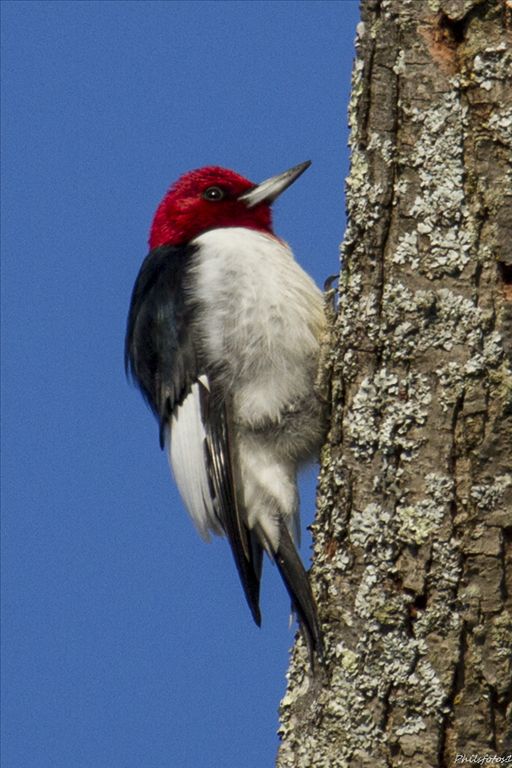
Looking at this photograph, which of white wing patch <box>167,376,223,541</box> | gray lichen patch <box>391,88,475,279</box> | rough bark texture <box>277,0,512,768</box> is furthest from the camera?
white wing patch <box>167,376,223,541</box>

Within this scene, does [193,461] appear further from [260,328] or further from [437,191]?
[437,191]

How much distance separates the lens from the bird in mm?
3578

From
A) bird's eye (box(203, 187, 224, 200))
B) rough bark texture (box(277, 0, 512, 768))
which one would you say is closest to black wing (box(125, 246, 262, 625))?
bird's eye (box(203, 187, 224, 200))

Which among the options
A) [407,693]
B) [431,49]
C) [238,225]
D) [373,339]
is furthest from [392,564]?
[238,225]

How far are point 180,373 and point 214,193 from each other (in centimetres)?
112

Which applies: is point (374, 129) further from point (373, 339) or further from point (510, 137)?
point (373, 339)

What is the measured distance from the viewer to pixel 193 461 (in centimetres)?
384

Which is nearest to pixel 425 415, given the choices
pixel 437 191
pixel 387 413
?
pixel 387 413

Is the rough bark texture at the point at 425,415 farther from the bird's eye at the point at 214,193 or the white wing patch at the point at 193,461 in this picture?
the bird's eye at the point at 214,193

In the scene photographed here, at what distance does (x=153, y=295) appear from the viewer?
13.2ft

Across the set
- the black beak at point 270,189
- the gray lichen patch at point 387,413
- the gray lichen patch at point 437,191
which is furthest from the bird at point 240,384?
the gray lichen patch at point 437,191

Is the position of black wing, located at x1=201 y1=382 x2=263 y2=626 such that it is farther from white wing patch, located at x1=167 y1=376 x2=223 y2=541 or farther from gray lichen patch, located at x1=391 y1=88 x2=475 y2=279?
gray lichen patch, located at x1=391 y1=88 x2=475 y2=279

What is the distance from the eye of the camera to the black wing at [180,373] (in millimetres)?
3627

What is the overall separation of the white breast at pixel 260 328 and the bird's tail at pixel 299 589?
0.44 metres
